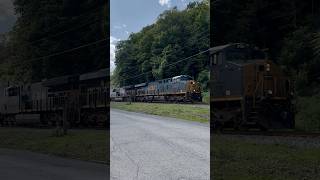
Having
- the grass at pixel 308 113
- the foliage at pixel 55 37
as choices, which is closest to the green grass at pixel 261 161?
the grass at pixel 308 113

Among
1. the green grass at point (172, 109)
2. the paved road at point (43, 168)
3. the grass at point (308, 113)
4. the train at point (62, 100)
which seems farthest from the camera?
the train at point (62, 100)

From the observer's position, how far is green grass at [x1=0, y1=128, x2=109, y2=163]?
6.59 m

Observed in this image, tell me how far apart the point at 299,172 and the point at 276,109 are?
96cm

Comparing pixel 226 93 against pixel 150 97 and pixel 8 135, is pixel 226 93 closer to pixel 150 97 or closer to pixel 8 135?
pixel 150 97

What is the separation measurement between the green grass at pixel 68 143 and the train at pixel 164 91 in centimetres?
79

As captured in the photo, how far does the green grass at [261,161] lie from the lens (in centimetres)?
559

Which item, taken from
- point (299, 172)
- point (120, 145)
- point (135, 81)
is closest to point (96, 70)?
point (135, 81)

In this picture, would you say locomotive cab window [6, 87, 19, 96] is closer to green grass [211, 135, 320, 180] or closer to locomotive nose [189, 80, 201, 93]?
locomotive nose [189, 80, 201, 93]

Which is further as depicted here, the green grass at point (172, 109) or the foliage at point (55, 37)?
the foliage at point (55, 37)

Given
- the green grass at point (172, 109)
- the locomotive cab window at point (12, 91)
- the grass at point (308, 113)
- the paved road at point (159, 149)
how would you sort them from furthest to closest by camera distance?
1. the locomotive cab window at point (12, 91)
2. the grass at point (308, 113)
3. the green grass at point (172, 109)
4. the paved road at point (159, 149)

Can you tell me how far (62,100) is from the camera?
670 centimetres

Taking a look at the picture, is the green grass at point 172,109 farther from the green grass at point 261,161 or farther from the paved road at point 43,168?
the paved road at point 43,168

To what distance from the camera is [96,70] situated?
21.5 feet

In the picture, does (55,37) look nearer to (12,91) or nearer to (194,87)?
(12,91)
